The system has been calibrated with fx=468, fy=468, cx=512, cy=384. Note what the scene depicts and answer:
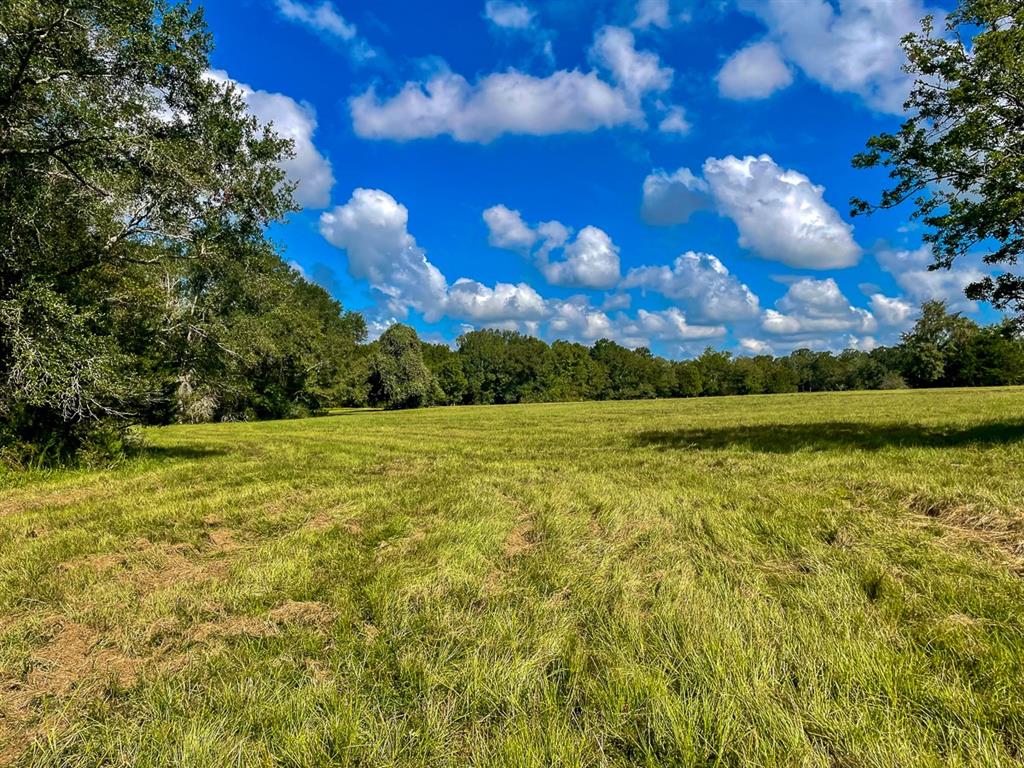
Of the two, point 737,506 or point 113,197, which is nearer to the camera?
point 737,506

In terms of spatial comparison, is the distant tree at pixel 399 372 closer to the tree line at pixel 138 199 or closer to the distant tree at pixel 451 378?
→ the distant tree at pixel 451 378

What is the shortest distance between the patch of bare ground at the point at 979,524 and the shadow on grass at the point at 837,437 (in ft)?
20.2

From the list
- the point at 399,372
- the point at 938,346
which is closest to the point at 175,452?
the point at 399,372

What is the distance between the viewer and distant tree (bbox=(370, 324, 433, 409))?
60.7m

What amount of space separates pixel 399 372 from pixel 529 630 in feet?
196

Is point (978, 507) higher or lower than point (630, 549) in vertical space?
higher

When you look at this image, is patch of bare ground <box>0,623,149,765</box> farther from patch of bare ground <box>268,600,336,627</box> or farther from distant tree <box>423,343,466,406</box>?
distant tree <box>423,343,466,406</box>

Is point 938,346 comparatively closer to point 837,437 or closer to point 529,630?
point 837,437

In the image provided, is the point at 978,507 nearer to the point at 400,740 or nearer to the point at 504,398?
the point at 400,740

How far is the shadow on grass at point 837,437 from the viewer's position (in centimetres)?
1222

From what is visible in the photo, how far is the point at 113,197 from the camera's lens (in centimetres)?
1043

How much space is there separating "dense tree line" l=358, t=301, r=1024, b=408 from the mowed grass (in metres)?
54.2

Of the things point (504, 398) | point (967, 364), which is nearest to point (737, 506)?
point (504, 398)

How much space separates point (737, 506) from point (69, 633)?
7376 millimetres
